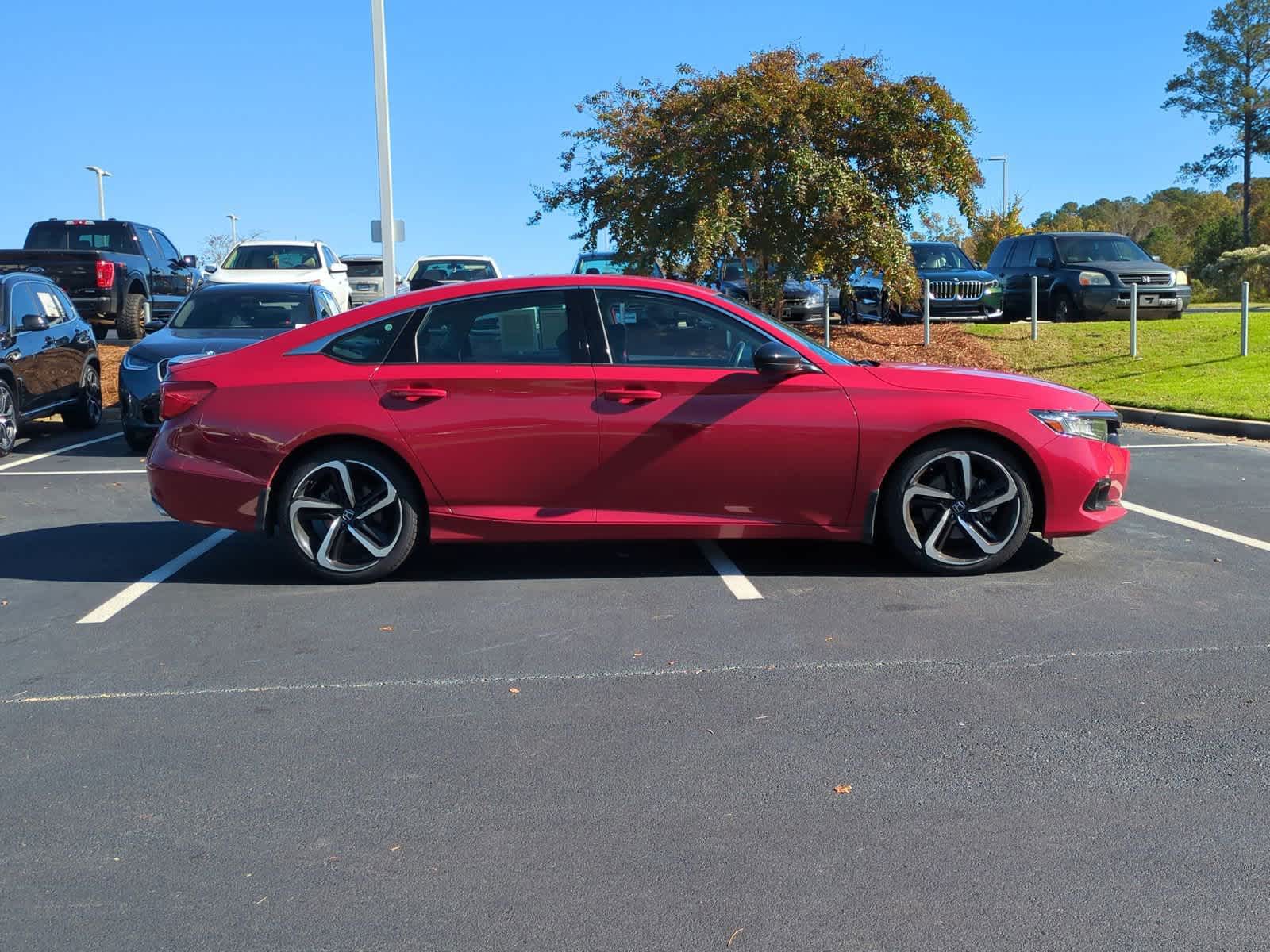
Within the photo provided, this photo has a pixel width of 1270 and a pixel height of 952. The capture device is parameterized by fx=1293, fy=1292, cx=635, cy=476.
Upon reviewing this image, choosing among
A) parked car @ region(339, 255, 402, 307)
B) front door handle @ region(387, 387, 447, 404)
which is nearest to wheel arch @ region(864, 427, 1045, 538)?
front door handle @ region(387, 387, 447, 404)

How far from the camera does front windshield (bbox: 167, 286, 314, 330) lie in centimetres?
1255

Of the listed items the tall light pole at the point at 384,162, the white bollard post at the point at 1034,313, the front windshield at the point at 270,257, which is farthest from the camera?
the front windshield at the point at 270,257

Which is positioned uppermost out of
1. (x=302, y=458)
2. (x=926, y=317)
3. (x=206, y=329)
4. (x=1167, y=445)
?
(x=926, y=317)

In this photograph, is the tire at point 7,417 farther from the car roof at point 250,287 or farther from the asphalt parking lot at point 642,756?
the asphalt parking lot at point 642,756

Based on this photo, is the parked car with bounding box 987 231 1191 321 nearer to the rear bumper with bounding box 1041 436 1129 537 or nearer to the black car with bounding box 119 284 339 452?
the black car with bounding box 119 284 339 452

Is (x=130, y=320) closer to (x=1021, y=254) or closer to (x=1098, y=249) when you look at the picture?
(x=1021, y=254)

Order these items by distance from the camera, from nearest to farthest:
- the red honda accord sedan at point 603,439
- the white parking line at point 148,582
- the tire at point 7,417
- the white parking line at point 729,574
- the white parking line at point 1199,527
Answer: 1. the white parking line at point 148,582
2. the white parking line at point 729,574
3. the red honda accord sedan at point 603,439
4. the white parking line at point 1199,527
5. the tire at point 7,417

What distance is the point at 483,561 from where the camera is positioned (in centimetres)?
714

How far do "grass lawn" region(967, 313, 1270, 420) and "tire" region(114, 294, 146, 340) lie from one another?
13.0 m

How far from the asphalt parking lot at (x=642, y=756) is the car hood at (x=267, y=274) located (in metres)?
14.3

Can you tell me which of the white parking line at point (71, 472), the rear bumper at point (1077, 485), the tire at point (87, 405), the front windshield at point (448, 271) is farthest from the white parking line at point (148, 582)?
the front windshield at point (448, 271)

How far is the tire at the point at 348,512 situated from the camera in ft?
21.2

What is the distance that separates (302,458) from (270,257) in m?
16.5

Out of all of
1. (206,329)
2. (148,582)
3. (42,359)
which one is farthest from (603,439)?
(42,359)
